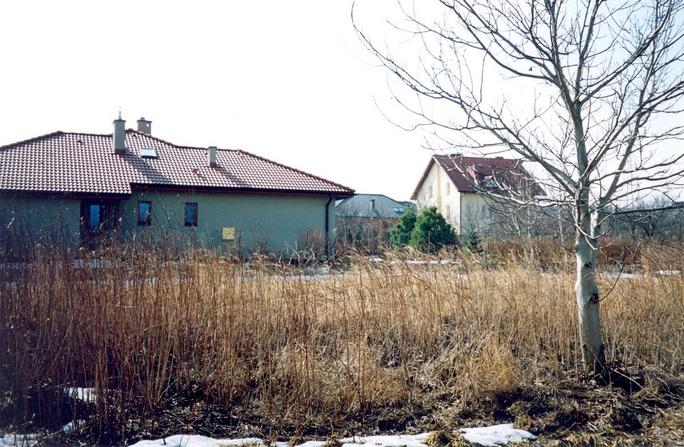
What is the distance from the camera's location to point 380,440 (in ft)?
12.4

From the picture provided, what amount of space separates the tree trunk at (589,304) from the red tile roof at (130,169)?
56.9ft

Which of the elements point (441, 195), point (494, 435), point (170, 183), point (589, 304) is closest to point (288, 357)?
point (494, 435)

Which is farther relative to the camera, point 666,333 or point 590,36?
point 666,333

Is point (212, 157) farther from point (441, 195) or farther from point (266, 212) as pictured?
point (441, 195)

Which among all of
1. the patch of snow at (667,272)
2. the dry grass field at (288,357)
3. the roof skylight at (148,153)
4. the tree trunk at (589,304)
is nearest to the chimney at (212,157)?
the roof skylight at (148,153)

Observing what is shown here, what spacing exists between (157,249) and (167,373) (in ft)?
3.33

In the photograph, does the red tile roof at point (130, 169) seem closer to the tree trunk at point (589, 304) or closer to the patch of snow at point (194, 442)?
the patch of snow at point (194, 442)

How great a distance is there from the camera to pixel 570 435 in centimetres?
393

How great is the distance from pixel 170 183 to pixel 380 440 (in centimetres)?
1831

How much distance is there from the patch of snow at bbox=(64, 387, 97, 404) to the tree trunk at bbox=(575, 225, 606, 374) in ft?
12.9

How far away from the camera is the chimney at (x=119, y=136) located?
874 inches

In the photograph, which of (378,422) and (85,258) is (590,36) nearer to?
(378,422)

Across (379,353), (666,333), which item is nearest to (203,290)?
(379,353)

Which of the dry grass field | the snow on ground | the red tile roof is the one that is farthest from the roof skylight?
the snow on ground
